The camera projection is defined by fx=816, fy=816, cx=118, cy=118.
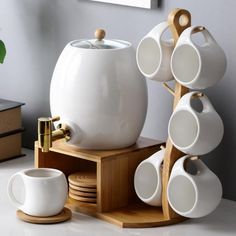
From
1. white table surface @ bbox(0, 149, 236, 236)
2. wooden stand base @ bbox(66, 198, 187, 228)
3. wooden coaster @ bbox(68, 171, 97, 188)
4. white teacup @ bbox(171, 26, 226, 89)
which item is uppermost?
white teacup @ bbox(171, 26, 226, 89)

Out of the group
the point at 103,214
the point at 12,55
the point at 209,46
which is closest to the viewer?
the point at 209,46

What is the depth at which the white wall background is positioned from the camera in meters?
1.52

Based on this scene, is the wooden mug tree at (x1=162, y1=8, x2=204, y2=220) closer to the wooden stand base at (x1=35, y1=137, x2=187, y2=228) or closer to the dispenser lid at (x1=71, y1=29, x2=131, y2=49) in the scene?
the wooden stand base at (x1=35, y1=137, x2=187, y2=228)

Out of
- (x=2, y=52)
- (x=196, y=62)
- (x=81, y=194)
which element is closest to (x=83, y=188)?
(x=81, y=194)

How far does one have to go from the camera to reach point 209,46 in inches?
52.7

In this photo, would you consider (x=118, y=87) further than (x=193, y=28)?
Yes

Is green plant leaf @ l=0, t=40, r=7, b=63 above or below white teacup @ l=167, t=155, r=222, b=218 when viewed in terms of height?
above

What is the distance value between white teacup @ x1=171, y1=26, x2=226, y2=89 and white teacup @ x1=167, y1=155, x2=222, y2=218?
14cm

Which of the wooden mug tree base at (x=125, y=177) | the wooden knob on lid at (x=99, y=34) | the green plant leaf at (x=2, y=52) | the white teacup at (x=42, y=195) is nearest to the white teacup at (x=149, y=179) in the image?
the wooden mug tree base at (x=125, y=177)

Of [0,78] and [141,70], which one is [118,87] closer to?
[141,70]

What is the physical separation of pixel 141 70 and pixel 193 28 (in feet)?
0.39

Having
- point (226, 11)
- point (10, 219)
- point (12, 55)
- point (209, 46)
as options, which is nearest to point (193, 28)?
point (209, 46)

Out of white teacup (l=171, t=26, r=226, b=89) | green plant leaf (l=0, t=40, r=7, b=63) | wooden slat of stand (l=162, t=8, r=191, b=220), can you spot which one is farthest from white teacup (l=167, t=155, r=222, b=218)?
green plant leaf (l=0, t=40, r=7, b=63)

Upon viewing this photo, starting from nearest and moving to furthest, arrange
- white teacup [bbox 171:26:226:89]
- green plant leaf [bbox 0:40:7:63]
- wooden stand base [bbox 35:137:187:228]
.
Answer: white teacup [bbox 171:26:226:89] → wooden stand base [bbox 35:137:187:228] → green plant leaf [bbox 0:40:7:63]
